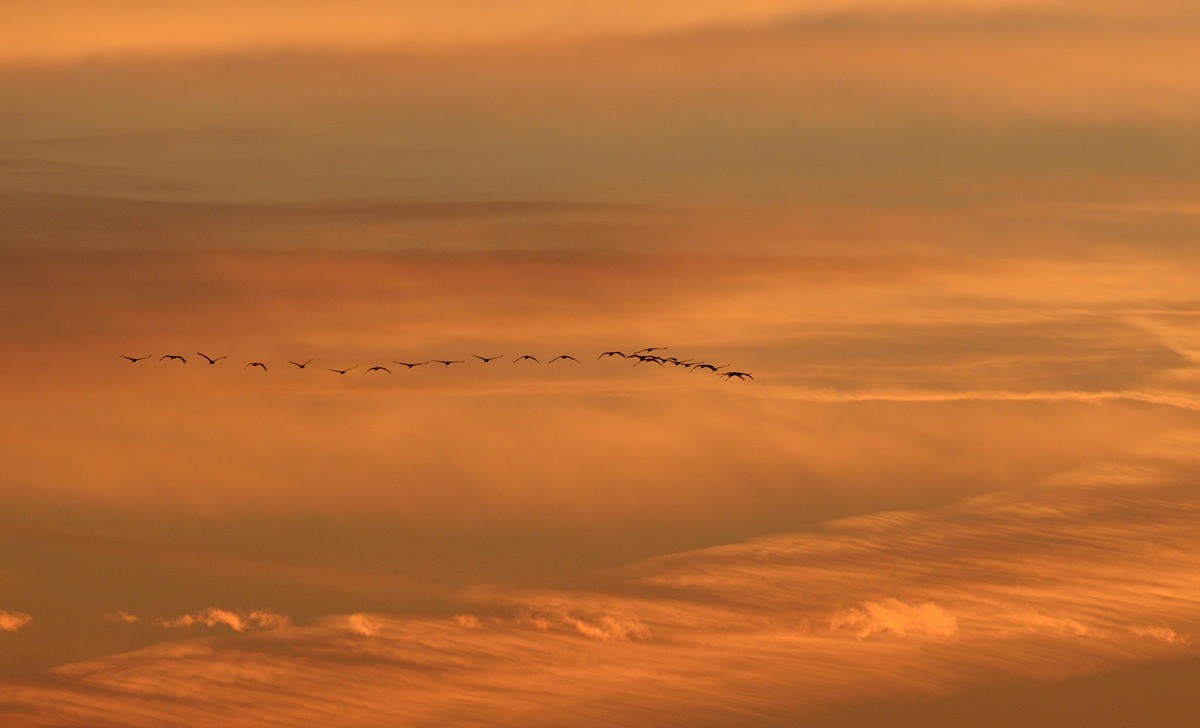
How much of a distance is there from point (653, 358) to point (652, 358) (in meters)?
0.42

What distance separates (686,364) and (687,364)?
1.34 ft

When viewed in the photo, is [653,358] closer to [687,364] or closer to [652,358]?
[652,358]

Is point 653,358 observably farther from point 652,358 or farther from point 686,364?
point 686,364

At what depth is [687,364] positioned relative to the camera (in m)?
148

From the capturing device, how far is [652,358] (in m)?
160

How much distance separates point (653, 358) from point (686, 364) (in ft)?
41.2

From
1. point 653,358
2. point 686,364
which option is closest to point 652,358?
point 653,358

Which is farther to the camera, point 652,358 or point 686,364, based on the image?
point 652,358

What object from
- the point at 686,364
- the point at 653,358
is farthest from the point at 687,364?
the point at 653,358

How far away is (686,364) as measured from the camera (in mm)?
148625

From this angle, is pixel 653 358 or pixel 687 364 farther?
pixel 653 358

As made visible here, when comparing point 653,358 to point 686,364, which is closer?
point 686,364

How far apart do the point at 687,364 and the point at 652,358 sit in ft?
44.0

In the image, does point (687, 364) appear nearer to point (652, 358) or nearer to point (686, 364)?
point (686, 364)
